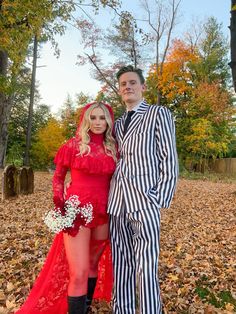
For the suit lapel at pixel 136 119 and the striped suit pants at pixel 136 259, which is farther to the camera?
the suit lapel at pixel 136 119

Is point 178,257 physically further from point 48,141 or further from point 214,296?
point 48,141

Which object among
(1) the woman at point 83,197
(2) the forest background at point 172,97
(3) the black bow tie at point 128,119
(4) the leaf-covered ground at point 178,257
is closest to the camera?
(1) the woman at point 83,197

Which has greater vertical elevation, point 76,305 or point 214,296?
point 76,305

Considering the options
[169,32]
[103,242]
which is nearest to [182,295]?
[103,242]

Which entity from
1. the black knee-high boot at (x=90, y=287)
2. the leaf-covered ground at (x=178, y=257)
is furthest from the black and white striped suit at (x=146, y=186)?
the leaf-covered ground at (x=178, y=257)

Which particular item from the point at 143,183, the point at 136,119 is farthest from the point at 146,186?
the point at 136,119

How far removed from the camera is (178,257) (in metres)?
5.67

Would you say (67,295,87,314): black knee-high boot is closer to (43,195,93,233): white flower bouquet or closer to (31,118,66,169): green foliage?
(43,195,93,233): white flower bouquet

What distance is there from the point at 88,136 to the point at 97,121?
143 mm

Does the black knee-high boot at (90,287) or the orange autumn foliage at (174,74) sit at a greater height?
the orange autumn foliage at (174,74)

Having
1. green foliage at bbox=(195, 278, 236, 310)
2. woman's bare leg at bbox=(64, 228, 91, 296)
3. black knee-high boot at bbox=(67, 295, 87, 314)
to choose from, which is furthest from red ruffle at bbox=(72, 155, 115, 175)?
green foliage at bbox=(195, 278, 236, 310)

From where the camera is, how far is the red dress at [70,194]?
10.1 ft

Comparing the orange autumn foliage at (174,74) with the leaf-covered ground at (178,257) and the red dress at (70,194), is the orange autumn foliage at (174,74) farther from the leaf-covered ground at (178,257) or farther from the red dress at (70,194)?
the red dress at (70,194)

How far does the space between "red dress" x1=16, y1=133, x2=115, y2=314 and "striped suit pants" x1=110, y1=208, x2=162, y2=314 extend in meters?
0.19
